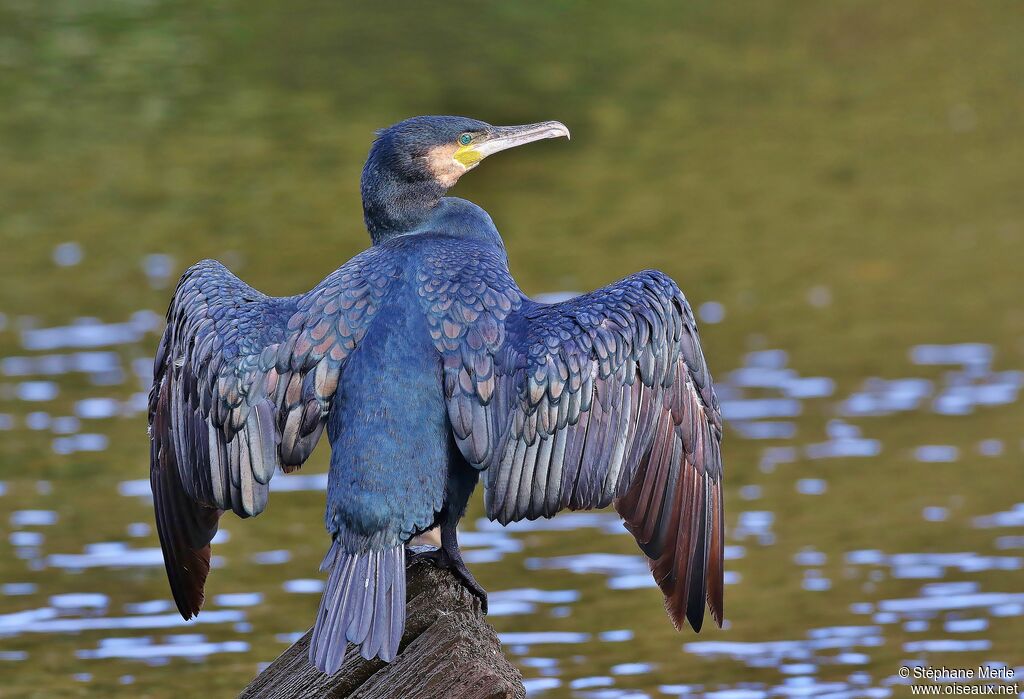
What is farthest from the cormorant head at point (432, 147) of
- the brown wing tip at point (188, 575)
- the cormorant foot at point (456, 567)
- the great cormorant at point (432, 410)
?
the brown wing tip at point (188, 575)

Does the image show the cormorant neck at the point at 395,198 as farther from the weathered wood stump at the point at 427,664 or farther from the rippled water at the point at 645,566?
the rippled water at the point at 645,566

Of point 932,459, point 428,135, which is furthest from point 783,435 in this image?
point 428,135

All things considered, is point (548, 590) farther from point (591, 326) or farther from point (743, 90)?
point (743, 90)

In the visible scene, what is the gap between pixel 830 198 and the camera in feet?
54.1

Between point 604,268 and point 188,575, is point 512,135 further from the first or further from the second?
point 604,268

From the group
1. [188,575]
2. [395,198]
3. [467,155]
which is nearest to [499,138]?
[467,155]

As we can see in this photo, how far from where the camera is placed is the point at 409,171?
6.37 meters

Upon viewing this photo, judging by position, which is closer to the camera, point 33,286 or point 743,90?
point 33,286

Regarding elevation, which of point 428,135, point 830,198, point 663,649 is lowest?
point 663,649

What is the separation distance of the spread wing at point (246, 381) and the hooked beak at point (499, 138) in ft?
1.98

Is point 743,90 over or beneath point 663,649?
over

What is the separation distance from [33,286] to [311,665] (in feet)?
30.0

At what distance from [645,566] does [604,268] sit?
4953mm

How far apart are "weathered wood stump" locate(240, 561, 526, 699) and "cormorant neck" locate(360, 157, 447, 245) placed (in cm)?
125
